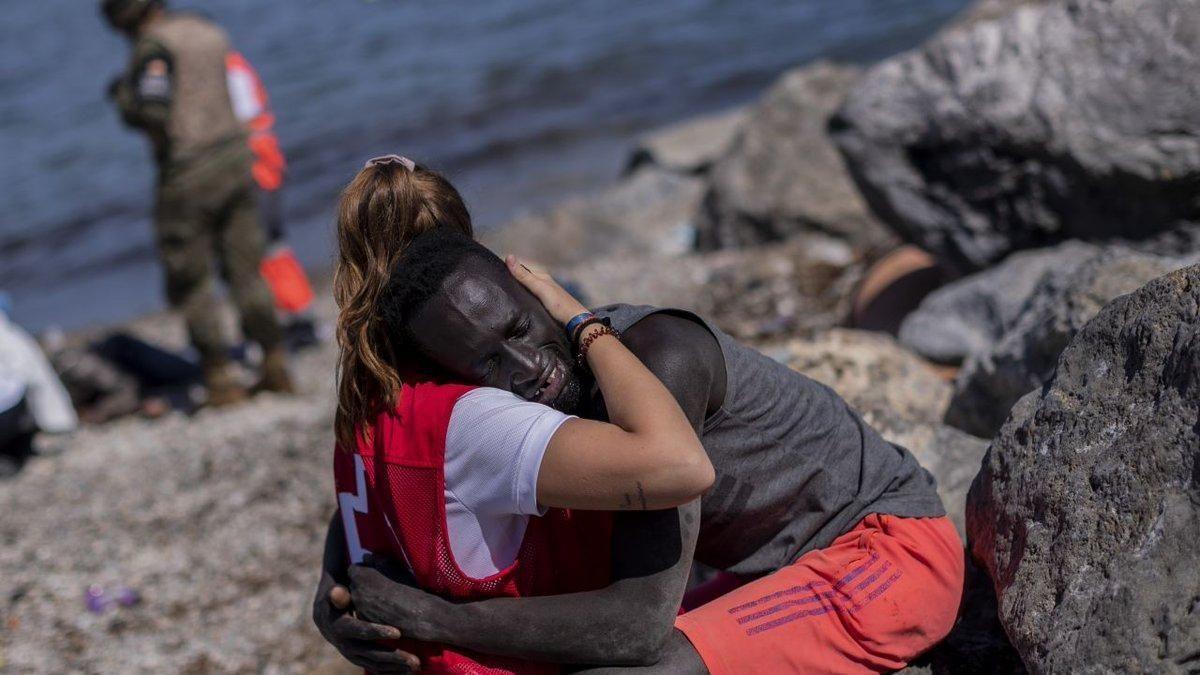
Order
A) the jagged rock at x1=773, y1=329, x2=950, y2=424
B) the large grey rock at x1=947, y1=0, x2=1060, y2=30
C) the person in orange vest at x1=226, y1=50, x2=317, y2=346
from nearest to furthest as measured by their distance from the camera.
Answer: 1. the jagged rock at x1=773, y1=329, x2=950, y2=424
2. the large grey rock at x1=947, y1=0, x2=1060, y2=30
3. the person in orange vest at x1=226, y1=50, x2=317, y2=346

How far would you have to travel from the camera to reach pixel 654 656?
2311 mm

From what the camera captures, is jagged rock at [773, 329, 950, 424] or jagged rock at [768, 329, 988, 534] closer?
jagged rock at [768, 329, 988, 534]

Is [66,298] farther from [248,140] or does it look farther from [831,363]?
[831,363]

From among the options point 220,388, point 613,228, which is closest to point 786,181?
point 613,228

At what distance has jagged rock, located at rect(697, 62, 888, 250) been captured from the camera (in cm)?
799

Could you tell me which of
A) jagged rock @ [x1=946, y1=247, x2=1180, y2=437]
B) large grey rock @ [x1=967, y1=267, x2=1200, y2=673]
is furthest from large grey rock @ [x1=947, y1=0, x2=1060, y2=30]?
large grey rock @ [x1=967, y1=267, x2=1200, y2=673]

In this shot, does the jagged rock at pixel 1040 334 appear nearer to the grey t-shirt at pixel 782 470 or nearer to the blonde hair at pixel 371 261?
the grey t-shirt at pixel 782 470

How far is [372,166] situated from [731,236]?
5.87m

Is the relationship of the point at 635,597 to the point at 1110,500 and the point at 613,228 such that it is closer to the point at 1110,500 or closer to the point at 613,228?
the point at 1110,500

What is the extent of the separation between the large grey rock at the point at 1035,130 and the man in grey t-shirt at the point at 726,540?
8.19 ft

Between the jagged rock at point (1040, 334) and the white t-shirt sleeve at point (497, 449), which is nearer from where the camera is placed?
the white t-shirt sleeve at point (497, 449)

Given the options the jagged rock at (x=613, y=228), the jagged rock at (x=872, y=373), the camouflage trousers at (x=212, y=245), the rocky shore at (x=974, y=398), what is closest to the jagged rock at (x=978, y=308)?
the rocky shore at (x=974, y=398)

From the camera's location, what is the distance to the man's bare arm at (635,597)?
2273 mm

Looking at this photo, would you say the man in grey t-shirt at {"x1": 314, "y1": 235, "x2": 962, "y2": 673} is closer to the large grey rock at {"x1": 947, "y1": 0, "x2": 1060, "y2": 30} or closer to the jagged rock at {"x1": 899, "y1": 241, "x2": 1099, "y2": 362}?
the jagged rock at {"x1": 899, "y1": 241, "x2": 1099, "y2": 362}
